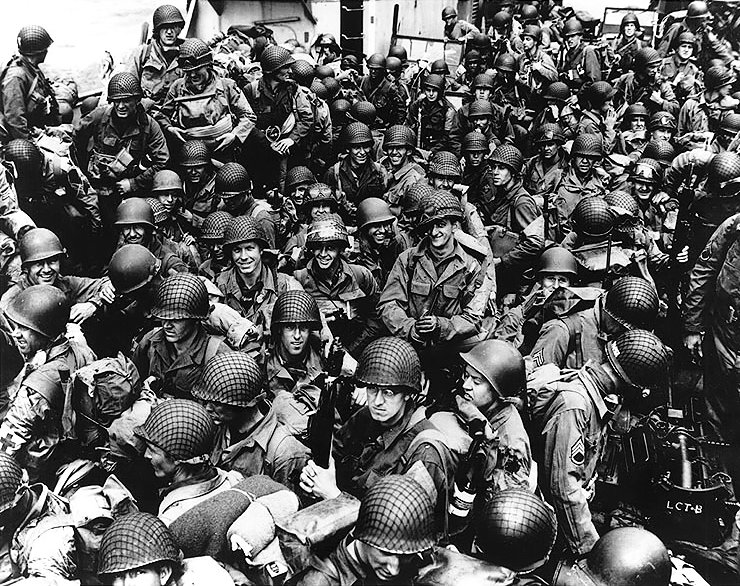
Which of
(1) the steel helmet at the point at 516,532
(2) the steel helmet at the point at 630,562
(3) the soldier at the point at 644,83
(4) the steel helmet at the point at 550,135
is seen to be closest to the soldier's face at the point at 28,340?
(1) the steel helmet at the point at 516,532

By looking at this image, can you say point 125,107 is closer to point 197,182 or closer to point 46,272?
point 197,182

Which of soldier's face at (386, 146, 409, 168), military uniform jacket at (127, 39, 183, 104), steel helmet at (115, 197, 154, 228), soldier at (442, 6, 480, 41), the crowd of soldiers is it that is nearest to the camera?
the crowd of soldiers

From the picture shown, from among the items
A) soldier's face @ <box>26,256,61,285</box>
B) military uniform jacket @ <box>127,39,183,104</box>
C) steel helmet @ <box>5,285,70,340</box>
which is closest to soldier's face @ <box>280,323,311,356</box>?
steel helmet @ <box>5,285,70,340</box>

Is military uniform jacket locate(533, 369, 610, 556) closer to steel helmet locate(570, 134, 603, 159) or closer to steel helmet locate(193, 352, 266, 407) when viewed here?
steel helmet locate(193, 352, 266, 407)

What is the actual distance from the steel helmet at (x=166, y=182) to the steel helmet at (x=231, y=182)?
0.54m

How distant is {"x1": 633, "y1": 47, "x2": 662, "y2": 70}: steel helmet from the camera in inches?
591

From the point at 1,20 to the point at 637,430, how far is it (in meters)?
8.63

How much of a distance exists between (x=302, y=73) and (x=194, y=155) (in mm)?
3507

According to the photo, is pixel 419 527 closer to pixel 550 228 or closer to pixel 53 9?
pixel 550 228

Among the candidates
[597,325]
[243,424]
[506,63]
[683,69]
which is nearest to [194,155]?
[243,424]

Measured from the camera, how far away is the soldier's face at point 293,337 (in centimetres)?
549

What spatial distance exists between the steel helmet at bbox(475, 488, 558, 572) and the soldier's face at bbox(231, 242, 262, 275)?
12.6 feet

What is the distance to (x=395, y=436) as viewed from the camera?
4.13m

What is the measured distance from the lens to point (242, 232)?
6.62 m
